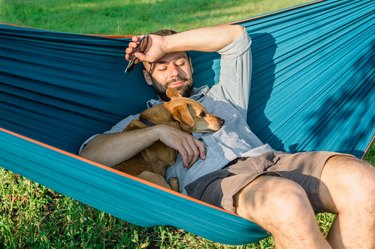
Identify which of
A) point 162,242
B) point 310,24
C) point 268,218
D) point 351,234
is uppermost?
point 310,24

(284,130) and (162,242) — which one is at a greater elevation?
(284,130)

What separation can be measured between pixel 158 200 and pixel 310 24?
1.44 m

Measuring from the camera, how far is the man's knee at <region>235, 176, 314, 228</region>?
6.07ft

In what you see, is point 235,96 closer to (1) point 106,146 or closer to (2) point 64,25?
(1) point 106,146

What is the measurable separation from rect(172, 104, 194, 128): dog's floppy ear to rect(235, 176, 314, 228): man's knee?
582 mm

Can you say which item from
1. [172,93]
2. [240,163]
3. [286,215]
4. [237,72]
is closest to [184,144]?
[240,163]

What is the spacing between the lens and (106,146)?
2.33 meters

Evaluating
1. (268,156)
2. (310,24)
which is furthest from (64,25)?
(268,156)

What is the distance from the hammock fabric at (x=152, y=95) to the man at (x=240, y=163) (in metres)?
0.12

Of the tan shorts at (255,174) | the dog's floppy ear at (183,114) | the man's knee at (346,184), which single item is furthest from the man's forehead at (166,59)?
the man's knee at (346,184)

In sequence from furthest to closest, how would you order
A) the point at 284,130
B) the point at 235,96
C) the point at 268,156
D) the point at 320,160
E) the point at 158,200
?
the point at 284,130 < the point at 235,96 < the point at 268,156 < the point at 320,160 < the point at 158,200

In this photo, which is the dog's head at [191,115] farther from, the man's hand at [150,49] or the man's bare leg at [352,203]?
the man's bare leg at [352,203]

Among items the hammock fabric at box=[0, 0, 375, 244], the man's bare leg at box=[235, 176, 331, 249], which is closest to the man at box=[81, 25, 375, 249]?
the man's bare leg at box=[235, 176, 331, 249]

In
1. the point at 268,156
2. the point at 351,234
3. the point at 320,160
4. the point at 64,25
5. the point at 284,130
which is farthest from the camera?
the point at 64,25
